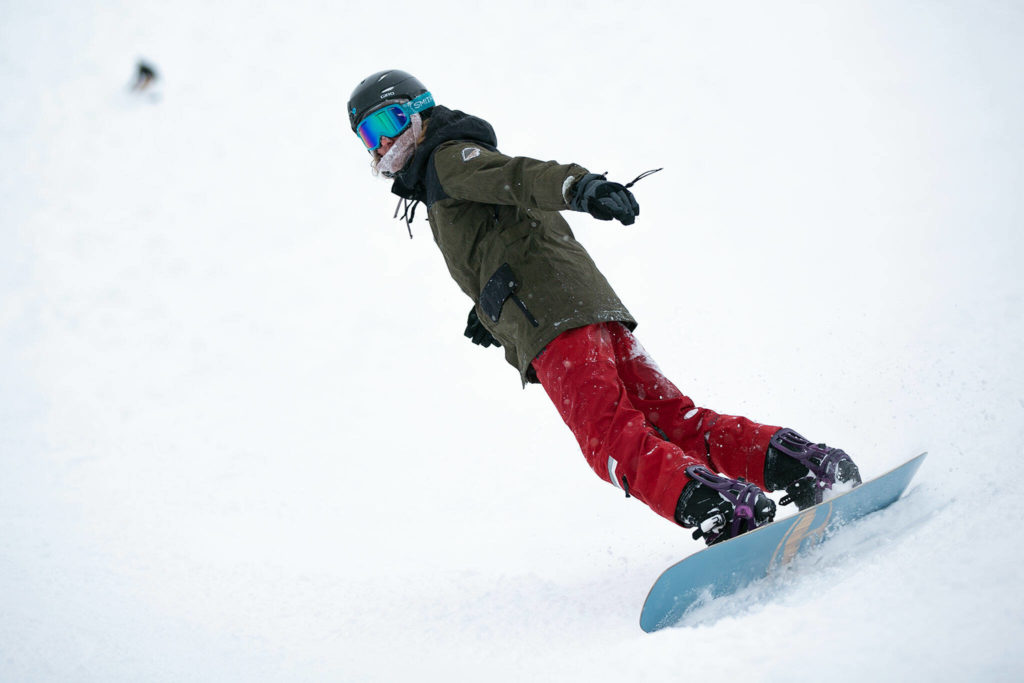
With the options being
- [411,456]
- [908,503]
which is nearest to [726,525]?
[908,503]

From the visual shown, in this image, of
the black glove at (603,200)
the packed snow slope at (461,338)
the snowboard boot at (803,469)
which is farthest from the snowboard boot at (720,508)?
the black glove at (603,200)

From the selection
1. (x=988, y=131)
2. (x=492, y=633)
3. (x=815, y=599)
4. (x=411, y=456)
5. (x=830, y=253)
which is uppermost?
(x=988, y=131)

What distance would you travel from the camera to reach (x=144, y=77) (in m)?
11.4

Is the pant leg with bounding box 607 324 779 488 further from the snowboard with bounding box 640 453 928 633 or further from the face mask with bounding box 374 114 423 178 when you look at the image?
the face mask with bounding box 374 114 423 178

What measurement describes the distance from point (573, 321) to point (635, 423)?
39 centimetres

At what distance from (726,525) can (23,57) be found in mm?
13814

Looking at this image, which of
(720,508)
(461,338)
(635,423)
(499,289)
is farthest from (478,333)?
(461,338)

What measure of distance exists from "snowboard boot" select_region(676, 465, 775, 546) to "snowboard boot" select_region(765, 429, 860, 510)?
0.28 m

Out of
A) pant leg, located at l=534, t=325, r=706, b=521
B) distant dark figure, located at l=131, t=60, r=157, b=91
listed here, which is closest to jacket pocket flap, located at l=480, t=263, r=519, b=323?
pant leg, located at l=534, t=325, r=706, b=521

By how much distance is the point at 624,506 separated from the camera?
12.6ft

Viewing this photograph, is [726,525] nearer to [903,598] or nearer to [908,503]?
[903,598]

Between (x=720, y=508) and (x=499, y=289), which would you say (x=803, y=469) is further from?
(x=499, y=289)

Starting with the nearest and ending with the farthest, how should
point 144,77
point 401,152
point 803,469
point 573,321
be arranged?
point 803,469
point 573,321
point 401,152
point 144,77

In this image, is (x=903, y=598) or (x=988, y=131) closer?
(x=903, y=598)
